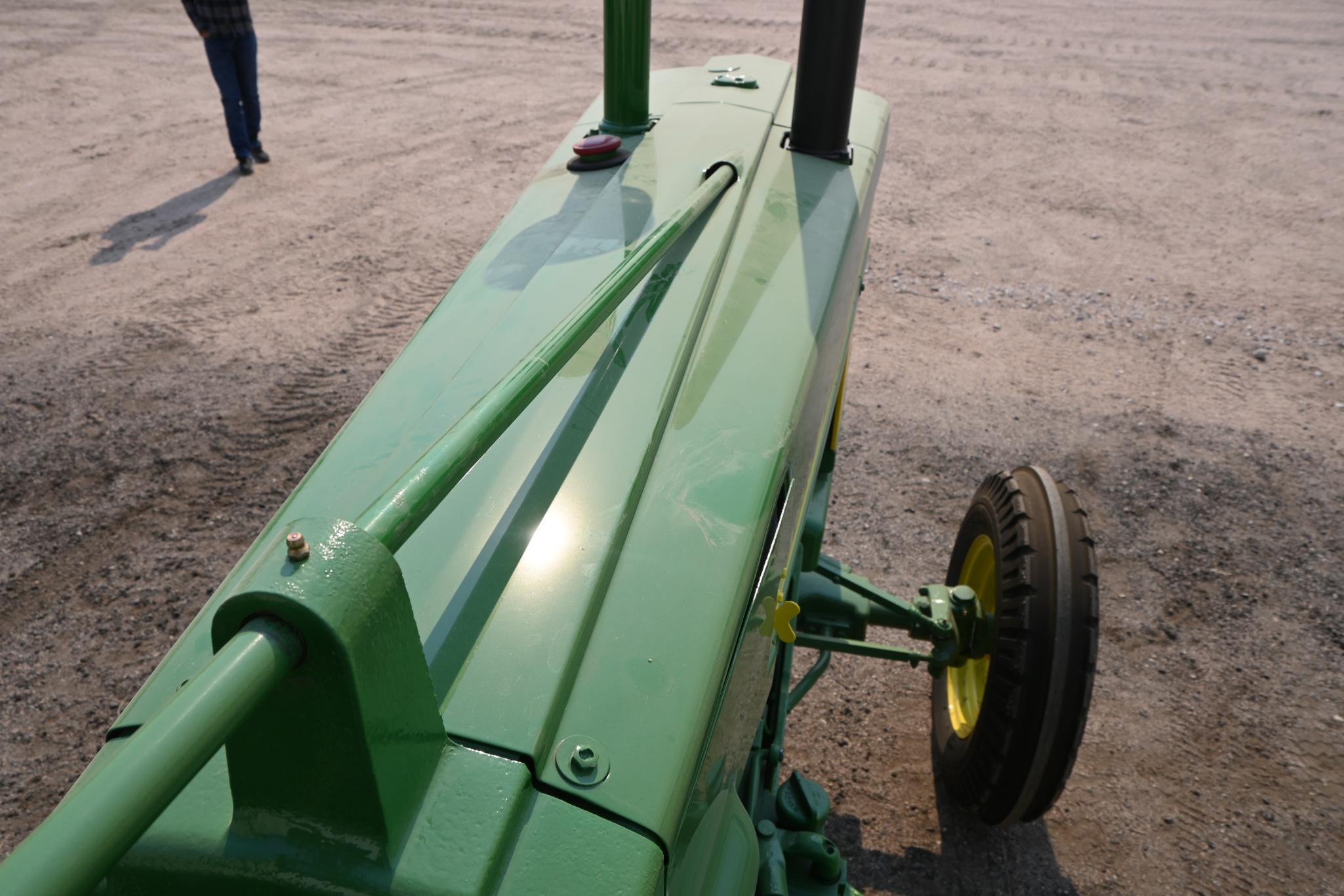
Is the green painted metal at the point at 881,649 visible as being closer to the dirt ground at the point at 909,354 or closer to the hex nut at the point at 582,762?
the dirt ground at the point at 909,354

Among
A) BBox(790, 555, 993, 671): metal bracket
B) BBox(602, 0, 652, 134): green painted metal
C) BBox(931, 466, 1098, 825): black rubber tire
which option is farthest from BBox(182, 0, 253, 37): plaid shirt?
BBox(931, 466, 1098, 825): black rubber tire

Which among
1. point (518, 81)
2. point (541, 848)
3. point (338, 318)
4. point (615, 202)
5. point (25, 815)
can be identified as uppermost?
point (615, 202)

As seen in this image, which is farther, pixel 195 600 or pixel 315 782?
pixel 195 600

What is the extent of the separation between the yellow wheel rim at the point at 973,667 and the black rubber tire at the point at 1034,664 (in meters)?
0.15

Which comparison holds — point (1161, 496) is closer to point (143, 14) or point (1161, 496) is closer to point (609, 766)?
point (609, 766)

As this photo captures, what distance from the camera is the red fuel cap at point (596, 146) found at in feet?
6.93

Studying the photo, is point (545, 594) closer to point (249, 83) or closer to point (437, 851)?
point (437, 851)

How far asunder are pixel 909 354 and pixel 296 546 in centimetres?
367

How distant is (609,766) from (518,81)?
6910 millimetres

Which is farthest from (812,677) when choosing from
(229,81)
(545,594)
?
(229,81)

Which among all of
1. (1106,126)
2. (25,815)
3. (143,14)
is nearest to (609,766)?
(25,815)

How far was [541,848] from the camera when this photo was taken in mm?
843

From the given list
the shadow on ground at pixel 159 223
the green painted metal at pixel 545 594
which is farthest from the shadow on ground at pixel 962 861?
the shadow on ground at pixel 159 223

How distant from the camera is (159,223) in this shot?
5074 millimetres
